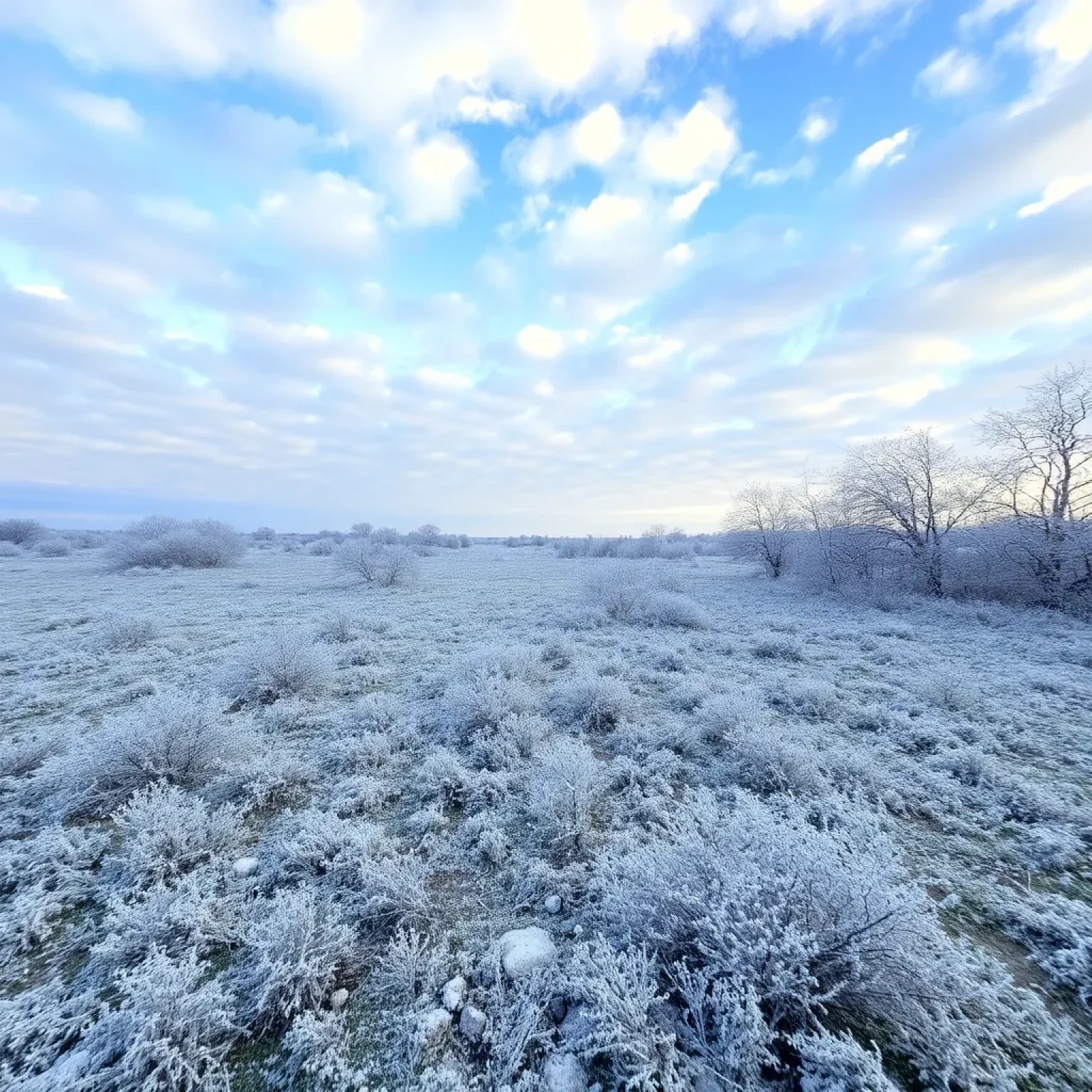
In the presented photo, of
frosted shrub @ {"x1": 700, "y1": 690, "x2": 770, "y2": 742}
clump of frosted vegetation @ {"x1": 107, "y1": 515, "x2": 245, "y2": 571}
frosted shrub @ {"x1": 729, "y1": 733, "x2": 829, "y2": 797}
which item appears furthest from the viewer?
clump of frosted vegetation @ {"x1": 107, "y1": 515, "x2": 245, "y2": 571}

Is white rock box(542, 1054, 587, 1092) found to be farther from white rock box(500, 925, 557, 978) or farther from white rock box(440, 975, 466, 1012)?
white rock box(440, 975, 466, 1012)

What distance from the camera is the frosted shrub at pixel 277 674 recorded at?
22.2 ft

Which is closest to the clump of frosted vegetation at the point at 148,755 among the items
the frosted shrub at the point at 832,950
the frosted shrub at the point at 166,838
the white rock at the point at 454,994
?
the frosted shrub at the point at 166,838

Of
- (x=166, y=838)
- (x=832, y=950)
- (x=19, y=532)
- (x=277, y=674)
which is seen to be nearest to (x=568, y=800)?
(x=832, y=950)

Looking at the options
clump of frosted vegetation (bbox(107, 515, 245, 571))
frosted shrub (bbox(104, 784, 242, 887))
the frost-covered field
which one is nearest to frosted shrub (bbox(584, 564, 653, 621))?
the frost-covered field

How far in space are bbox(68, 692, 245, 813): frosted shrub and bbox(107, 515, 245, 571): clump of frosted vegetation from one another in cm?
2415

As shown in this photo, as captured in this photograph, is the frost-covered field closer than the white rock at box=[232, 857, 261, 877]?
Yes

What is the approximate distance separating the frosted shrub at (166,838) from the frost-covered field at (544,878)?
0.08 feet

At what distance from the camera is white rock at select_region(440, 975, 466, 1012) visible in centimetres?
234

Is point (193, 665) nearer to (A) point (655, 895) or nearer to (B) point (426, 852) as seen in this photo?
(B) point (426, 852)

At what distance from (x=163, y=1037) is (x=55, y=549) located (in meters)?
42.6

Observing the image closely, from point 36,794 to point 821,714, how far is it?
8.52 meters

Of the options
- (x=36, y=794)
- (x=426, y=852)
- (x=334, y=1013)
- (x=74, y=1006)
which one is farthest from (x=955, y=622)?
(x=36, y=794)

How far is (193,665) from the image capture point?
8.20 metres
